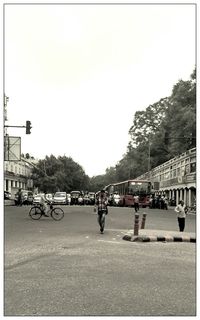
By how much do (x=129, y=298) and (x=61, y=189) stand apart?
102 meters

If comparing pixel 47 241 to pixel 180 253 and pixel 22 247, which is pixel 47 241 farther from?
pixel 180 253

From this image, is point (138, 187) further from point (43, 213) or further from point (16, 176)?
point (16, 176)

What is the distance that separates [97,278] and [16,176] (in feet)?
292

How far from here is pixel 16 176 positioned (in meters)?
95.6

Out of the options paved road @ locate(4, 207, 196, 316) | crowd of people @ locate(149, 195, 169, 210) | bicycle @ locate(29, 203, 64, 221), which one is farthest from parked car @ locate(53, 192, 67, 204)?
paved road @ locate(4, 207, 196, 316)

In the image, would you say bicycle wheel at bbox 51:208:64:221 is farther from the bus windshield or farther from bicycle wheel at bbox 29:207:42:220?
the bus windshield

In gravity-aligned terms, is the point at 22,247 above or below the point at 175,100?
below

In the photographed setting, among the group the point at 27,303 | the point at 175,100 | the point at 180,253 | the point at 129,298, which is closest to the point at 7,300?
the point at 27,303

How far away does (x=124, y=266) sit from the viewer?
987 cm

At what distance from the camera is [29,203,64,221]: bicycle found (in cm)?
2414

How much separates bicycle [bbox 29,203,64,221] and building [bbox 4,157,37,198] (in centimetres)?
5622

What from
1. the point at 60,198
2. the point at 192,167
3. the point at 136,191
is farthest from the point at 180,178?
the point at 60,198

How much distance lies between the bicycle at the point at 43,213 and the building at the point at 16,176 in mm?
56223

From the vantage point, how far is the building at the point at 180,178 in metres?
53.4
